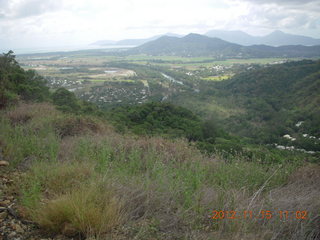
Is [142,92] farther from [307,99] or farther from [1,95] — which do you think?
[1,95]

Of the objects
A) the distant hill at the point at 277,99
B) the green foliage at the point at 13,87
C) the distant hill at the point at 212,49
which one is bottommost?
the distant hill at the point at 277,99

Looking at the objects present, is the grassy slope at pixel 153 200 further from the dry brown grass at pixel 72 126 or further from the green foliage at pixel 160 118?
the green foliage at pixel 160 118

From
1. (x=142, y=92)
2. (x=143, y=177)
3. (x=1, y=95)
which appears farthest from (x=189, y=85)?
(x=143, y=177)

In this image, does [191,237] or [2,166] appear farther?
[2,166]

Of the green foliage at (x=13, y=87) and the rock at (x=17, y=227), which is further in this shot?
the green foliage at (x=13, y=87)
